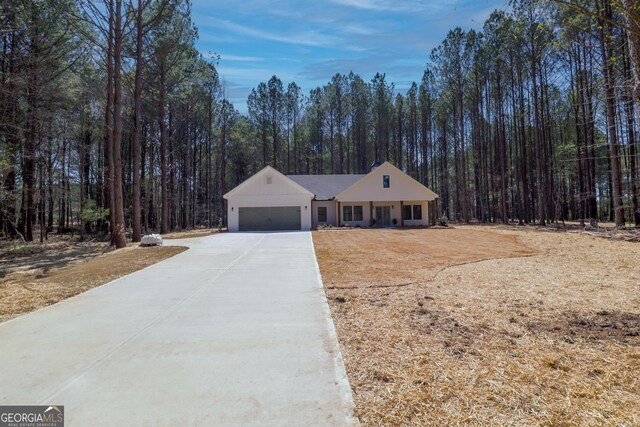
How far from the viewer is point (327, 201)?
2884 centimetres

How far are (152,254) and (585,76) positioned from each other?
25.7 metres

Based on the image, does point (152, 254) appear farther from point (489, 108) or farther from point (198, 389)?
point (489, 108)

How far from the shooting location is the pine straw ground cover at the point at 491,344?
2613 millimetres

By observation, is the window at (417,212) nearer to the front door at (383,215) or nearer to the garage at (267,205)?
the front door at (383,215)

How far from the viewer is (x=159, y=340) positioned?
4188mm

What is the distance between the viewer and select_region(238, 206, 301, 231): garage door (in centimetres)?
2502

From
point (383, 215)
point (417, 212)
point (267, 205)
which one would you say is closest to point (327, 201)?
point (383, 215)

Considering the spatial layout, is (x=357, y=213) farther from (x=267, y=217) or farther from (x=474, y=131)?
(x=474, y=131)

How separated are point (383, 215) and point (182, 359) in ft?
87.2

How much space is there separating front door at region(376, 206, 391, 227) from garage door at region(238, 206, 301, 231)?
762 cm

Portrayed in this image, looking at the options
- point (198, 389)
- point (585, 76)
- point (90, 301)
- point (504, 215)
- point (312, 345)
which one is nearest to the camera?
point (198, 389)

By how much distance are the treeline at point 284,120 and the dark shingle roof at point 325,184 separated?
35.1ft

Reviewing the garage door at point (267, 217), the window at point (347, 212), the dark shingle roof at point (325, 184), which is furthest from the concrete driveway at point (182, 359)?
the dark shingle roof at point (325, 184)

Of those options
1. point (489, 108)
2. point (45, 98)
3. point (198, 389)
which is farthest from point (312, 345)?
point (489, 108)
